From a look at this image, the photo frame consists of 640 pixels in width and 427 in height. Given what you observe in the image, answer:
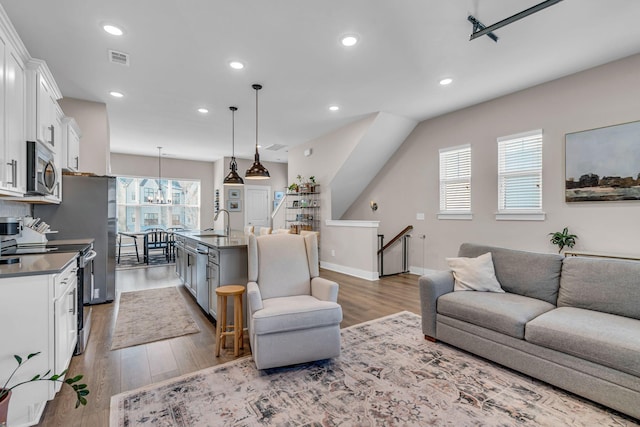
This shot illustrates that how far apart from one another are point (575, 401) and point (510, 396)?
15.5 inches

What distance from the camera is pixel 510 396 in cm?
207

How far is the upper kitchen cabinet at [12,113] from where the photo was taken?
210 centimetres

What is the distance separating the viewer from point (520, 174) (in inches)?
177

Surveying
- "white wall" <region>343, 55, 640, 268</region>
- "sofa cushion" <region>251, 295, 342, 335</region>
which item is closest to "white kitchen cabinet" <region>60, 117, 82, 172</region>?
"sofa cushion" <region>251, 295, 342, 335</region>

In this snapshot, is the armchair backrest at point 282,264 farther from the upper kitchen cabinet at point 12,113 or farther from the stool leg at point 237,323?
the upper kitchen cabinet at point 12,113

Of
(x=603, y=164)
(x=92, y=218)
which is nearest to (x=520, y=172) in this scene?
(x=603, y=164)

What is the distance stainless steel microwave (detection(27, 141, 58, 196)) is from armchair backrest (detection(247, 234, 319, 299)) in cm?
184

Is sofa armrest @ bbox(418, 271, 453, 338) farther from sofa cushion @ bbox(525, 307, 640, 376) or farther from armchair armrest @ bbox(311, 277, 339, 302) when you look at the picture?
armchair armrest @ bbox(311, 277, 339, 302)

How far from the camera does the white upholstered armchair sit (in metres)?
2.29

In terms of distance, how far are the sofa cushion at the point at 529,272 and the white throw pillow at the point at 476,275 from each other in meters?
0.08

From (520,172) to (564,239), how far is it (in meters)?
1.10

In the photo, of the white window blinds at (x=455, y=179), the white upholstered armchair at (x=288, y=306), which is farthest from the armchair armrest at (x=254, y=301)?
the white window blinds at (x=455, y=179)

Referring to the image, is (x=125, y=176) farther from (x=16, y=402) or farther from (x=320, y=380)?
(x=320, y=380)

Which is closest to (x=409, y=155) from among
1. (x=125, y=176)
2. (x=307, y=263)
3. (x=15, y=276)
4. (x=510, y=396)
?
(x=307, y=263)
